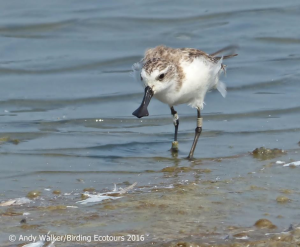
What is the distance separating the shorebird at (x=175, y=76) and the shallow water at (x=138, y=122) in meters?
0.60

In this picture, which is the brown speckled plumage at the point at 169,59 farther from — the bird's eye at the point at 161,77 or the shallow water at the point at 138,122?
the shallow water at the point at 138,122

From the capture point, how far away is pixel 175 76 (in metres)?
6.81

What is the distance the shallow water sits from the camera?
4754 mm

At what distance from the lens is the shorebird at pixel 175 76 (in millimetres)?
6621

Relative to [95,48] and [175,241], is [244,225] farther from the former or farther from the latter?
[95,48]

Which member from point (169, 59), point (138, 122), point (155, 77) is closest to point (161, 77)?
point (155, 77)

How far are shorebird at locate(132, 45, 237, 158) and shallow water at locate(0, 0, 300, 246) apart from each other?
597mm

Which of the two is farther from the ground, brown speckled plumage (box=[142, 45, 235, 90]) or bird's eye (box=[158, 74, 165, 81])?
brown speckled plumage (box=[142, 45, 235, 90])

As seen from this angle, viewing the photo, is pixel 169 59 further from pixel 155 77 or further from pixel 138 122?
pixel 138 122

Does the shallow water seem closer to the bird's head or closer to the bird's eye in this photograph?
the bird's head

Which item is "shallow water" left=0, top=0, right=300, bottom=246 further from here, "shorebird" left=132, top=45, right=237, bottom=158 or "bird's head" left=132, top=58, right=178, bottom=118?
"bird's head" left=132, top=58, right=178, bottom=118

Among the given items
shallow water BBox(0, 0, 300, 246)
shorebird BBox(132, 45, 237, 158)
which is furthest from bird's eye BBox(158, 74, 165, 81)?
shallow water BBox(0, 0, 300, 246)

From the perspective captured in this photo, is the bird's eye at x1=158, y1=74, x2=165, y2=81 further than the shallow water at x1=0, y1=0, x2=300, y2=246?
Yes

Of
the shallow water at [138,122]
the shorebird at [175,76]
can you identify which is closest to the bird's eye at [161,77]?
the shorebird at [175,76]
